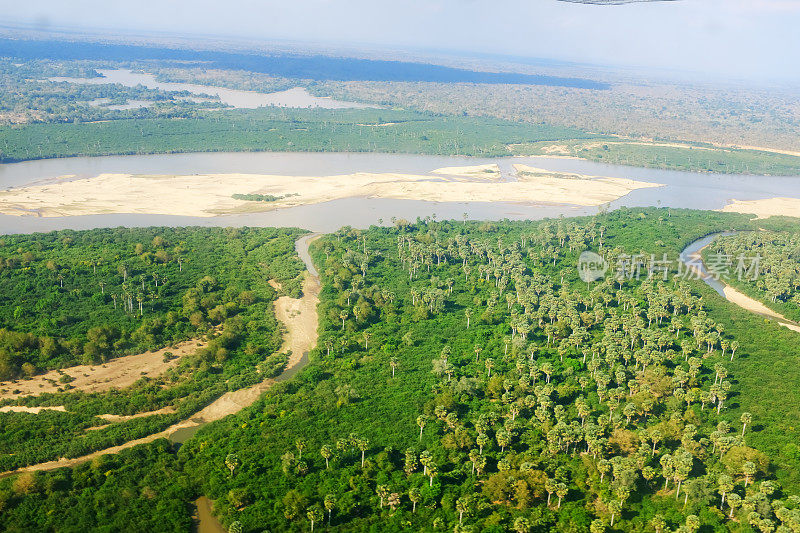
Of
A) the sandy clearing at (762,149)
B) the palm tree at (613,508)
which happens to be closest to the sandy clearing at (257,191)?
the sandy clearing at (762,149)

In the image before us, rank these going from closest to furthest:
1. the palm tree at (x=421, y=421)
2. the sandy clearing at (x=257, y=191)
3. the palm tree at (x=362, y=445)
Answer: the palm tree at (x=362, y=445), the palm tree at (x=421, y=421), the sandy clearing at (x=257, y=191)

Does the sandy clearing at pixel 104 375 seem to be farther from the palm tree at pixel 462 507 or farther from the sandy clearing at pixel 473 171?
the sandy clearing at pixel 473 171

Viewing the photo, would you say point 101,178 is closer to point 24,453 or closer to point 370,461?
point 24,453

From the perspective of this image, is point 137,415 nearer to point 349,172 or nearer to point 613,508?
point 613,508

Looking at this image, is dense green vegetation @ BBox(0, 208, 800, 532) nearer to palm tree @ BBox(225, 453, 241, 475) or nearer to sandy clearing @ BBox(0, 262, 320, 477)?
palm tree @ BBox(225, 453, 241, 475)

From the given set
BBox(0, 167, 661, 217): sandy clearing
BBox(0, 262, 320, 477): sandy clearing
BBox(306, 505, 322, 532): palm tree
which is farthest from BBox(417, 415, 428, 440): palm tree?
BBox(0, 167, 661, 217): sandy clearing

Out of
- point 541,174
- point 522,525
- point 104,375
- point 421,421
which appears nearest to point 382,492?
point 421,421

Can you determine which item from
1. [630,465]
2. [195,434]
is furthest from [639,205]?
[195,434]
